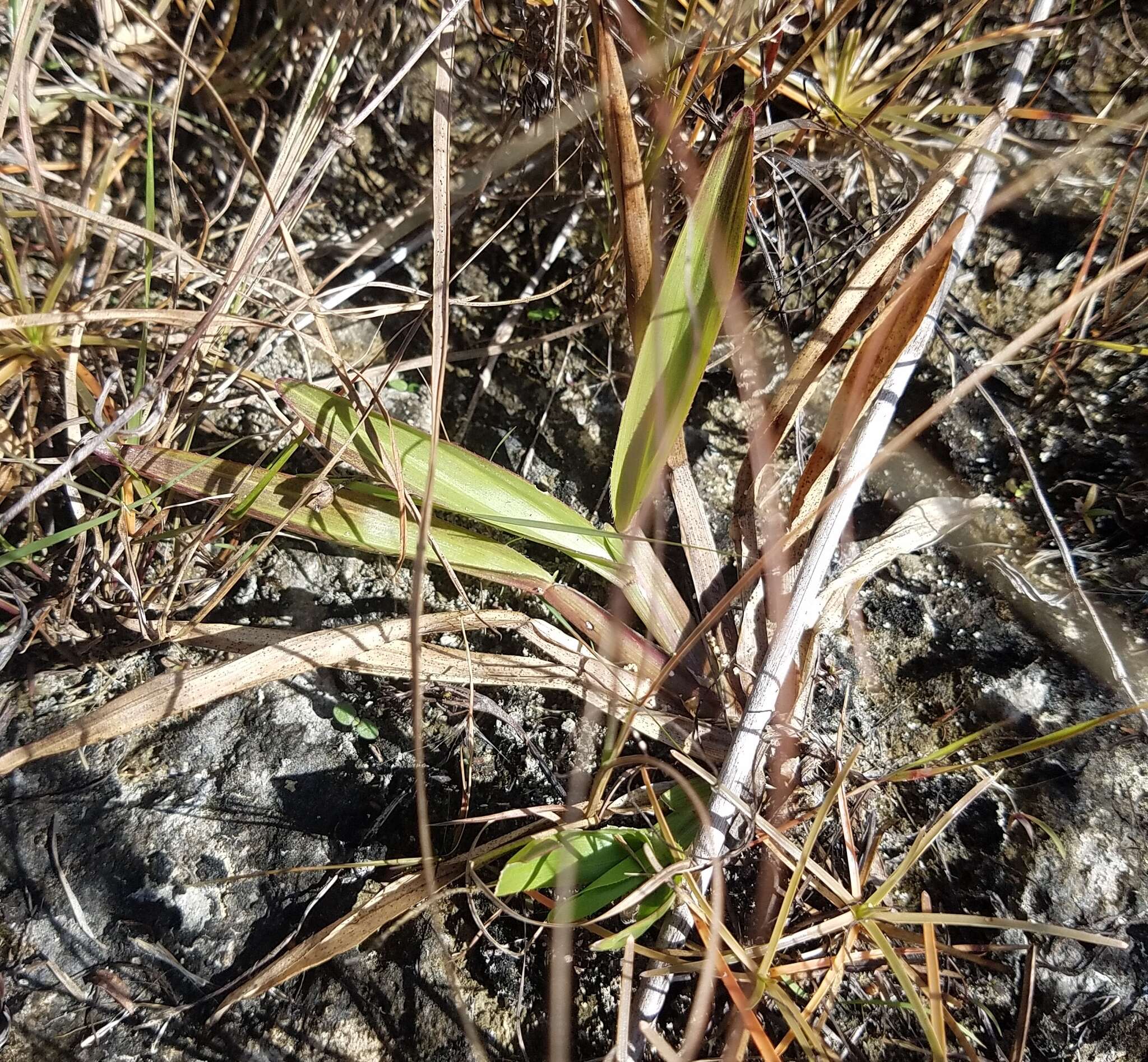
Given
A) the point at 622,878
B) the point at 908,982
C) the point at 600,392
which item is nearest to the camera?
the point at 908,982

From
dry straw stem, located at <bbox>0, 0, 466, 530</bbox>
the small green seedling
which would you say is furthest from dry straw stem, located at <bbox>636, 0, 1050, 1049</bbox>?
dry straw stem, located at <bbox>0, 0, 466, 530</bbox>

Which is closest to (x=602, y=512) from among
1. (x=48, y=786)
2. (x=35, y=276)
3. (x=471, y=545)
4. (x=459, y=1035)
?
(x=471, y=545)

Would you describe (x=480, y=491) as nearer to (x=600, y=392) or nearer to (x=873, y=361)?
(x=600, y=392)

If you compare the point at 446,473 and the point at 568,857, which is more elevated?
the point at 446,473

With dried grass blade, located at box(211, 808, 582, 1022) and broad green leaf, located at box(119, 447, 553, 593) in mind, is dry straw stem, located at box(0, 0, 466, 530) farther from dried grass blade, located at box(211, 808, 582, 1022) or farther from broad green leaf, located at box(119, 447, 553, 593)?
dried grass blade, located at box(211, 808, 582, 1022)

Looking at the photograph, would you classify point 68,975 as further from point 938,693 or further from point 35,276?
point 938,693

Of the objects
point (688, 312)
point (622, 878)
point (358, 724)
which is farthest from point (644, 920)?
point (688, 312)

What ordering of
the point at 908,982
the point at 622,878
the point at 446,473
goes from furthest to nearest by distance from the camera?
the point at 446,473 → the point at 622,878 → the point at 908,982
